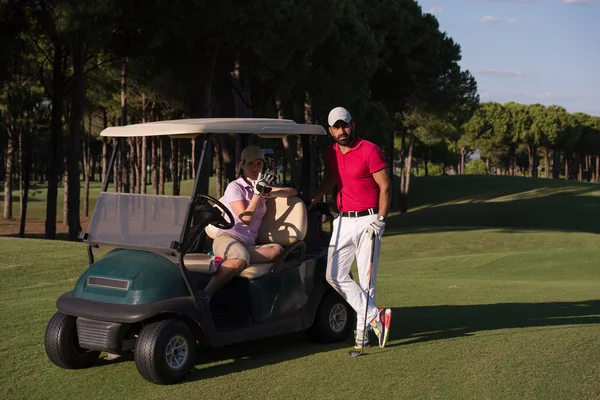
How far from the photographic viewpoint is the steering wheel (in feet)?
21.7

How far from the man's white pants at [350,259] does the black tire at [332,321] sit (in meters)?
0.33

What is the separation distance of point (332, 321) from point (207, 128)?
2449 millimetres

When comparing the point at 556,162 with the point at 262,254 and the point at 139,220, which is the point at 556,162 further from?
the point at 139,220

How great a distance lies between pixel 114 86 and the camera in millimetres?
35812

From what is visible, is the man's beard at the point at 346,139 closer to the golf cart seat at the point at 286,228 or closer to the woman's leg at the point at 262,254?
the golf cart seat at the point at 286,228

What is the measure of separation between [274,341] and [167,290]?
1.93 m

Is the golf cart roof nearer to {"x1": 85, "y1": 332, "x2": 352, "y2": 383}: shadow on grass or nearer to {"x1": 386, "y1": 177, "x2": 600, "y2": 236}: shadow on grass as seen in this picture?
{"x1": 85, "y1": 332, "x2": 352, "y2": 383}: shadow on grass

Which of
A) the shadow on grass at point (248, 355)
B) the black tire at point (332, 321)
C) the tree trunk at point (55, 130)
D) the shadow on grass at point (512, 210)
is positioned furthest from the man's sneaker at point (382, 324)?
the shadow on grass at point (512, 210)

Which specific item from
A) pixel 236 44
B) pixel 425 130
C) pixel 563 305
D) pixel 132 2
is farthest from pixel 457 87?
pixel 563 305

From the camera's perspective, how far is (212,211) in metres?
6.68

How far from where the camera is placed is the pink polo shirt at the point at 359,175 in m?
7.40

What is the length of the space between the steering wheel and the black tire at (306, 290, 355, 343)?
133 cm

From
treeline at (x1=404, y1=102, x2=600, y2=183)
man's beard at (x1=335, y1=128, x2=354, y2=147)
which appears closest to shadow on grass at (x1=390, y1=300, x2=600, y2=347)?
man's beard at (x1=335, y1=128, x2=354, y2=147)

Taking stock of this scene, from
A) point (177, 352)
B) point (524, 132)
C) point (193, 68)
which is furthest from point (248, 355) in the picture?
point (524, 132)
